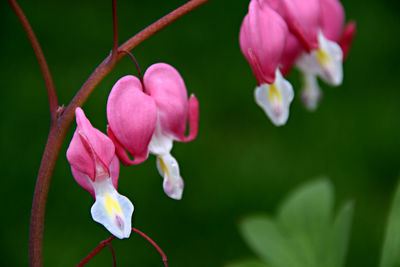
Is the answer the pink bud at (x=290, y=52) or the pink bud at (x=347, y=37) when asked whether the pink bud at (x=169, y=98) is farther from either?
the pink bud at (x=347, y=37)

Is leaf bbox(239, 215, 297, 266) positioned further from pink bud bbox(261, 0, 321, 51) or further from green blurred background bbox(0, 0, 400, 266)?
green blurred background bbox(0, 0, 400, 266)

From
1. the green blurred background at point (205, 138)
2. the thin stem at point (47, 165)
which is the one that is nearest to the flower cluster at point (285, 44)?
the thin stem at point (47, 165)

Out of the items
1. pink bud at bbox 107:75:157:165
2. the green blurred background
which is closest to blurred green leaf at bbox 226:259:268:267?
pink bud at bbox 107:75:157:165

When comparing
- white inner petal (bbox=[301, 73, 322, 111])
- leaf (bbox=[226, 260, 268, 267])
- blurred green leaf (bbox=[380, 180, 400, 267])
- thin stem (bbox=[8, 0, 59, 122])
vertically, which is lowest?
blurred green leaf (bbox=[380, 180, 400, 267])

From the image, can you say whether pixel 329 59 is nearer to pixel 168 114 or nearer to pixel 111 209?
pixel 168 114

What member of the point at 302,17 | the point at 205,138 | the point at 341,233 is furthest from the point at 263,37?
the point at 205,138

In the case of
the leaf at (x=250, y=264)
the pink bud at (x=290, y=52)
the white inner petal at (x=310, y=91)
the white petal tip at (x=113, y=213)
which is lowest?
the leaf at (x=250, y=264)

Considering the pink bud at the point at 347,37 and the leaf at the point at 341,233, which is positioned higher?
the pink bud at the point at 347,37
